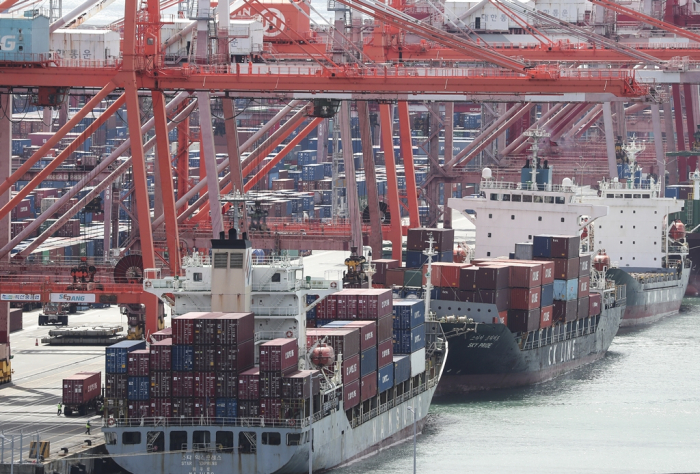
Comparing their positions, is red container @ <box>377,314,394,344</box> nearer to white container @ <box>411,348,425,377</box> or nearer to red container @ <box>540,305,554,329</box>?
white container @ <box>411,348,425,377</box>

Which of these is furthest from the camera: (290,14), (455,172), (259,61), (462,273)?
(455,172)

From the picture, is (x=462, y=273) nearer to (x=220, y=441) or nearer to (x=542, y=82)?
(x=542, y=82)

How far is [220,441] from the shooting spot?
43875mm

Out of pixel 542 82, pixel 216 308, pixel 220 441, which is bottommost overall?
pixel 220 441

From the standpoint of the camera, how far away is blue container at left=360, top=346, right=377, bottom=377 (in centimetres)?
4897

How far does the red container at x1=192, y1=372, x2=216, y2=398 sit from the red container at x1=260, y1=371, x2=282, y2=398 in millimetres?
1178

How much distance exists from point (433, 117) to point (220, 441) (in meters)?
51.6

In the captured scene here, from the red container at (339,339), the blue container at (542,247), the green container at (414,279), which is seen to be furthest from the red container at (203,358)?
the blue container at (542,247)

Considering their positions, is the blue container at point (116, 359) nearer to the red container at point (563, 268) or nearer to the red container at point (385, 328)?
the red container at point (385, 328)

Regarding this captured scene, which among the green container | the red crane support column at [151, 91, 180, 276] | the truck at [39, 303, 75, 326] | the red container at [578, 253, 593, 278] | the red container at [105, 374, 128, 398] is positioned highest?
the red crane support column at [151, 91, 180, 276]

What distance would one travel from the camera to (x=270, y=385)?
43562 millimetres

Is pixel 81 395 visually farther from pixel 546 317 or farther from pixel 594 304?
pixel 594 304

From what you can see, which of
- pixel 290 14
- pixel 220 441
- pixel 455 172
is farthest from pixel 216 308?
pixel 455 172

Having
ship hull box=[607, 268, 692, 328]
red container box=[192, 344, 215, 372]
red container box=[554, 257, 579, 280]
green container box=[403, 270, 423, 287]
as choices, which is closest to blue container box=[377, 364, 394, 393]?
red container box=[192, 344, 215, 372]
